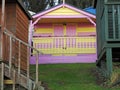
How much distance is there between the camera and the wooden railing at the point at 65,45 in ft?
84.2

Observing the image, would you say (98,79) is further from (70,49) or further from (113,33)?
(70,49)

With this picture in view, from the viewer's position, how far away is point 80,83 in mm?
14516

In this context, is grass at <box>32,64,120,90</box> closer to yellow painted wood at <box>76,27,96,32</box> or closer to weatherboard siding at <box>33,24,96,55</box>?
weatherboard siding at <box>33,24,96,55</box>

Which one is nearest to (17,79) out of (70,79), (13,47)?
(13,47)

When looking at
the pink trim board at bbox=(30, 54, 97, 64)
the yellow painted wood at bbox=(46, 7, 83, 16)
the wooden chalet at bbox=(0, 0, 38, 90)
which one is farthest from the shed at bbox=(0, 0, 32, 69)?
the yellow painted wood at bbox=(46, 7, 83, 16)

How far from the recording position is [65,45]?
2592 cm

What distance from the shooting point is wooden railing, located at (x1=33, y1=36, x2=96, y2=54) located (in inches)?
Answer: 1010

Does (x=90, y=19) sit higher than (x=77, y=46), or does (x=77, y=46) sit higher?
(x=90, y=19)

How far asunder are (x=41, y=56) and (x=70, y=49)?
2302mm

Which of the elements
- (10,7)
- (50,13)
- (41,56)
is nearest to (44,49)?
(41,56)

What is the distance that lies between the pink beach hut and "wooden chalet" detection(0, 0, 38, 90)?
6.68 meters

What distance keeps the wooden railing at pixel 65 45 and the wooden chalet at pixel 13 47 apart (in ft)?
22.5

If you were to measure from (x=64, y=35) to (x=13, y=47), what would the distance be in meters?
13.4

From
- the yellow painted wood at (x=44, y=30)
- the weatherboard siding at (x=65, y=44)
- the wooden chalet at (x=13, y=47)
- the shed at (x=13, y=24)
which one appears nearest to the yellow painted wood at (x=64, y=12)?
the weatherboard siding at (x=65, y=44)
